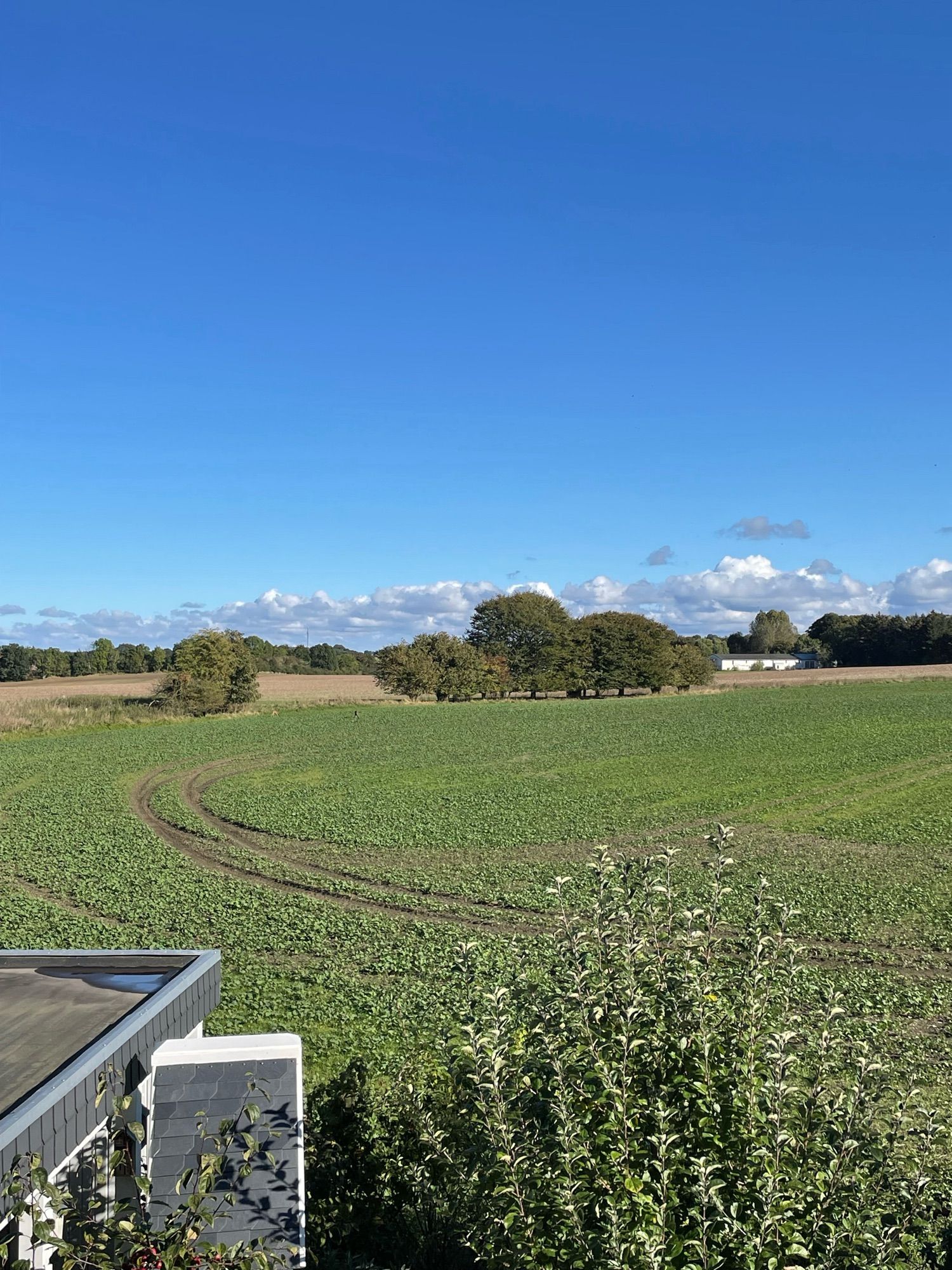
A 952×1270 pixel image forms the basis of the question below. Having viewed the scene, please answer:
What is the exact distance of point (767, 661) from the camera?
146m

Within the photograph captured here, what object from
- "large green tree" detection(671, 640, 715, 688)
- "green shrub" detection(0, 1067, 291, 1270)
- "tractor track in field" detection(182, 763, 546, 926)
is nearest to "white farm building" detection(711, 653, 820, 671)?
"large green tree" detection(671, 640, 715, 688)

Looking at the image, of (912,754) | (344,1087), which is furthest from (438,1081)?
(912,754)

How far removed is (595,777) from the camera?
32281 millimetres

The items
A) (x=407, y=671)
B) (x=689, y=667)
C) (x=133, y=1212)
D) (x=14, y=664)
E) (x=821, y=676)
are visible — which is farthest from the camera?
(x=14, y=664)

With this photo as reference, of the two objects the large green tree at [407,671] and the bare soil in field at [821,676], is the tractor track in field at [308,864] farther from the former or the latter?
the bare soil in field at [821,676]

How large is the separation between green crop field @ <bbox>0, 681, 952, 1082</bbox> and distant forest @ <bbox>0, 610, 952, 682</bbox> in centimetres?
7592

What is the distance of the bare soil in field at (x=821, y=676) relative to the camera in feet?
301

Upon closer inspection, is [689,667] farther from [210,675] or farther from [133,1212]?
[133,1212]

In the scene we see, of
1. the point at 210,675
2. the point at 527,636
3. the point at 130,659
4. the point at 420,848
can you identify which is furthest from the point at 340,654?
the point at 420,848

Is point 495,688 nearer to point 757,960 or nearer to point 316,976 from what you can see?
point 316,976

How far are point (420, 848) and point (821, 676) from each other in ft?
295

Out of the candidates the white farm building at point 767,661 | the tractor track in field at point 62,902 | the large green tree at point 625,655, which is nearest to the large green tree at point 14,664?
the large green tree at point 625,655

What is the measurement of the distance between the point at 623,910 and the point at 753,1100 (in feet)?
3.41

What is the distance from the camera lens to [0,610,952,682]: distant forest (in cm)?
11969
